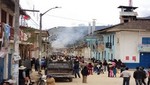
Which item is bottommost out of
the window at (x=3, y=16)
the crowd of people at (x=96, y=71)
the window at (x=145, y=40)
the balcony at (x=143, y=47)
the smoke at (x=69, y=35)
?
the crowd of people at (x=96, y=71)

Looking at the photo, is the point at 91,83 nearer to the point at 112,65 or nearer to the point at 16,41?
the point at 112,65

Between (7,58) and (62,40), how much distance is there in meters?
135

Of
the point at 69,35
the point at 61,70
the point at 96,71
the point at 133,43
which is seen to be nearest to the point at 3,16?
the point at 61,70

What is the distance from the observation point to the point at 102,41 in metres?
76.6

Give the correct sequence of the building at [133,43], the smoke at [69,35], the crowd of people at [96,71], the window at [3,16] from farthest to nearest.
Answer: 1. the smoke at [69,35]
2. the building at [133,43]
3. the crowd of people at [96,71]
4. the window at [3,16]

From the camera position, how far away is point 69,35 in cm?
16350

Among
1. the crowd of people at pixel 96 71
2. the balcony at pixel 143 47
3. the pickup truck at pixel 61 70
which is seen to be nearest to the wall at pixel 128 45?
the balcony at pixel 143 47

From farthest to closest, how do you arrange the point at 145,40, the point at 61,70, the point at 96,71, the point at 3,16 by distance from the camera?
the point at 145,40
the point at 96,71
the point at 61,70
the point at 3,16

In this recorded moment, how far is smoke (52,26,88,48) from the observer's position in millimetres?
160500

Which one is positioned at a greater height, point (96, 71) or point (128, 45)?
point (128, 45)

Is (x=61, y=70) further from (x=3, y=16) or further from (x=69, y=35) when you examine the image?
(x=69, y=35)

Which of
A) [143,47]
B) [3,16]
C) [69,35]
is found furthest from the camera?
[69,35]

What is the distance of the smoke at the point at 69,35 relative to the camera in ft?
527

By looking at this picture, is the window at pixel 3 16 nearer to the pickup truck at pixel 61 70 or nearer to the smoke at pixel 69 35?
the pickup truck at pixel 61 70
